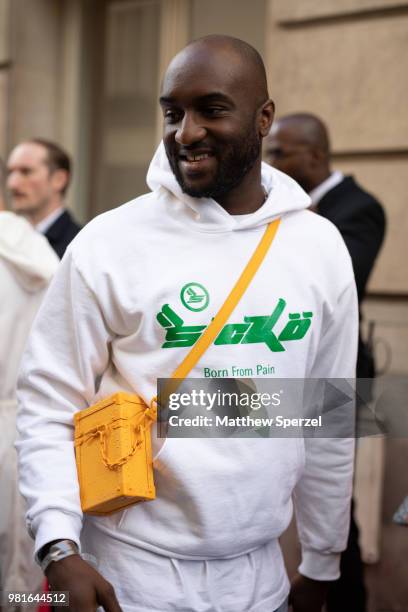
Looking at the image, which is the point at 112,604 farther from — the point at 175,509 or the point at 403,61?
the point at 403,61

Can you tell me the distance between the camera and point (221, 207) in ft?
8.07

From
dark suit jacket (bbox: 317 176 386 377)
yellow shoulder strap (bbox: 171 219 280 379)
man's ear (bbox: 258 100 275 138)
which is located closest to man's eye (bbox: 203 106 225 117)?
man's ear (bbox: 258 100 275 138)

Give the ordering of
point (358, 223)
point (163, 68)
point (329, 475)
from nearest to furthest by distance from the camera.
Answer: point (329, 475), point (358, 223), point (163, 68)

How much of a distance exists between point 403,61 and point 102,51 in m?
3.06

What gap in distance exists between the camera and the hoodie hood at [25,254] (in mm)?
3900

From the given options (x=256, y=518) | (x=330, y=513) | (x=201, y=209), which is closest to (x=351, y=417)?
(x=330, y=513)

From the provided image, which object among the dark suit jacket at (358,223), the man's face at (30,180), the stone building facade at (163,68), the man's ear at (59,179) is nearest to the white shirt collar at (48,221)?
the man's face at (30,180)

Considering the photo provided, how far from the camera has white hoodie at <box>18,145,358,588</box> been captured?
7.51 ft

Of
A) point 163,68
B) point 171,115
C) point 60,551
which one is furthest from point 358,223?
point 163,68

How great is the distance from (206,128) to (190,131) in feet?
0.15

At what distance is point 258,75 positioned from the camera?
8.05ft

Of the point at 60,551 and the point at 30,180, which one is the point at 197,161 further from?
the point at 30,180

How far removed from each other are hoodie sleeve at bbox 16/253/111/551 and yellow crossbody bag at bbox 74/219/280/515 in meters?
0.04

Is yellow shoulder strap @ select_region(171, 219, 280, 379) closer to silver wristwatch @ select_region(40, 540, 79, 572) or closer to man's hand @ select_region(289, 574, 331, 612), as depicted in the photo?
silver wristwatch @ select_region(40, 540, 79, 572)
